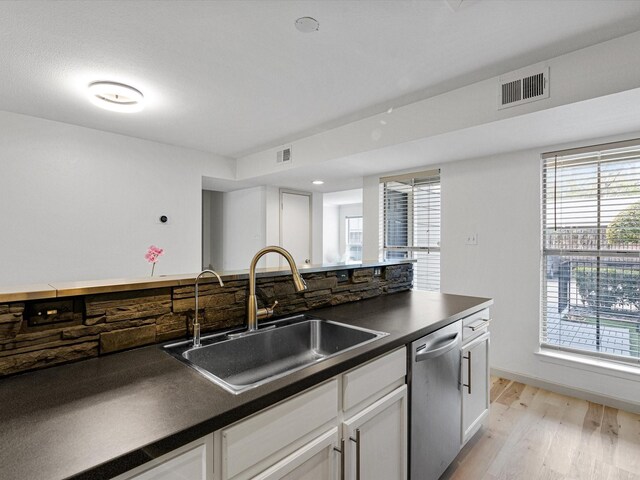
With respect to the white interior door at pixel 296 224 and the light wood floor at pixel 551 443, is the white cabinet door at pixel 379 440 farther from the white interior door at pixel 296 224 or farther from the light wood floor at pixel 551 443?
the white interior door at pixel 296 224

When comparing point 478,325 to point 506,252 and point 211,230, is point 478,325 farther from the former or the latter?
point 211,230

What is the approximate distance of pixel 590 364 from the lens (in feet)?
9.05

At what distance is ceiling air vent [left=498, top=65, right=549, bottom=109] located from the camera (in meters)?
2.16

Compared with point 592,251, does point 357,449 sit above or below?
below

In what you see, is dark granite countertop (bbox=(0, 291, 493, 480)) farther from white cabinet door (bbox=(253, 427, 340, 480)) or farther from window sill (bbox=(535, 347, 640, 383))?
window sill (bbox=(535, 347, 640, 383))

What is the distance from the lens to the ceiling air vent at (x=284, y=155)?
399 centimetres

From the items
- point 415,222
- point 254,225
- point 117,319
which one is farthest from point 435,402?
point 254,225

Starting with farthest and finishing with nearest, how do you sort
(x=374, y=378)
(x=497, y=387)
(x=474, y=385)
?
(x=497, y=387) < (x=474, y=385) < (x=374, y=378)

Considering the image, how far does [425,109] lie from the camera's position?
9.10ft

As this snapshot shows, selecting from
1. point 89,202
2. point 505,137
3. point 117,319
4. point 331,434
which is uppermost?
point 505,137

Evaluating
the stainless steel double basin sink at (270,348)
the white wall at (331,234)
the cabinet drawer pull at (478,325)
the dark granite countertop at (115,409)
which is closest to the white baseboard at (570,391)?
the cabinet drawer pull at (478,325)

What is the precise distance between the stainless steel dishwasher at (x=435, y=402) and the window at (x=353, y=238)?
24.3 ft

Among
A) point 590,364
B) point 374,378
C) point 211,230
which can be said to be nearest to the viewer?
point 374,378

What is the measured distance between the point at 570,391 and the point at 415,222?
87.0 inches
